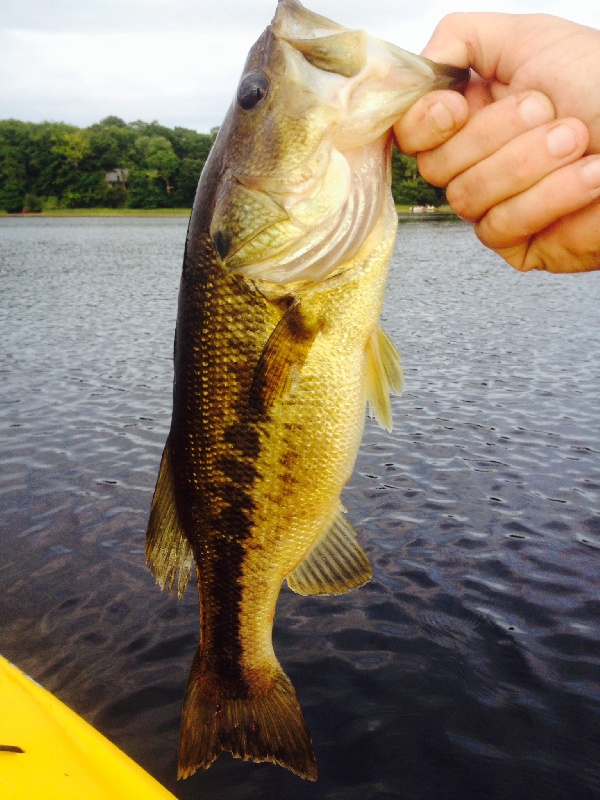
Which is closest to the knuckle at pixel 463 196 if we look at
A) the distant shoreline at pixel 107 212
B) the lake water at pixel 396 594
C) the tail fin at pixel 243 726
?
the tail fin at pixel 243 726

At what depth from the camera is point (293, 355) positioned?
2414 millimetres

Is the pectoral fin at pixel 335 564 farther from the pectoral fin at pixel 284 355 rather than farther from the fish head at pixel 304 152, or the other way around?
the fish head at pixel 304 152

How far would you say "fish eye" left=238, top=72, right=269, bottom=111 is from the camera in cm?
240

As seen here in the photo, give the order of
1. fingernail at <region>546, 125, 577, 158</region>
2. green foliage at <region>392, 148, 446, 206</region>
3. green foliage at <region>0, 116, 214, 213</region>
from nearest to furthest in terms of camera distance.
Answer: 1. fingernail at <region>546, 125, 577, 158</region>
2. green foliage at <region>392, 148, 446, 206</region>
3. green foliage at <region>0, 116, 214, 213</region>

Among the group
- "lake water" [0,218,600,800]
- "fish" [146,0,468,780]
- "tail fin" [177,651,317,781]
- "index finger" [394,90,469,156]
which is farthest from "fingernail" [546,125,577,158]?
"lake water" [0,218,600,800]

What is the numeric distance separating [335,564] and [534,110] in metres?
1.79

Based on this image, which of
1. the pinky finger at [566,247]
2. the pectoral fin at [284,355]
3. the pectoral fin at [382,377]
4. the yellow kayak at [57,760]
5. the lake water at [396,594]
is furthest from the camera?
the lake water at [396,594]

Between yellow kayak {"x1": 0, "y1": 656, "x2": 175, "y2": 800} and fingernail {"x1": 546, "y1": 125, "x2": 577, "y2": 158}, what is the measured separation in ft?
9.38

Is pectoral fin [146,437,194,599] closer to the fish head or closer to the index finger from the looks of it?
the fish head

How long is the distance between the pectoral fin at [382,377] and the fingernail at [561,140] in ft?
2.75

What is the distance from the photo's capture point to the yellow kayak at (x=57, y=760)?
2.77 metres

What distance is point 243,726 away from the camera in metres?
2.91

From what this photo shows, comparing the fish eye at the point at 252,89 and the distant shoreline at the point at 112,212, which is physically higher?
the fish eye at the point at 252,89

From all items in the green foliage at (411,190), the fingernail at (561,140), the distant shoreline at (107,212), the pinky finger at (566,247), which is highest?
the green foliage at (411,190)
